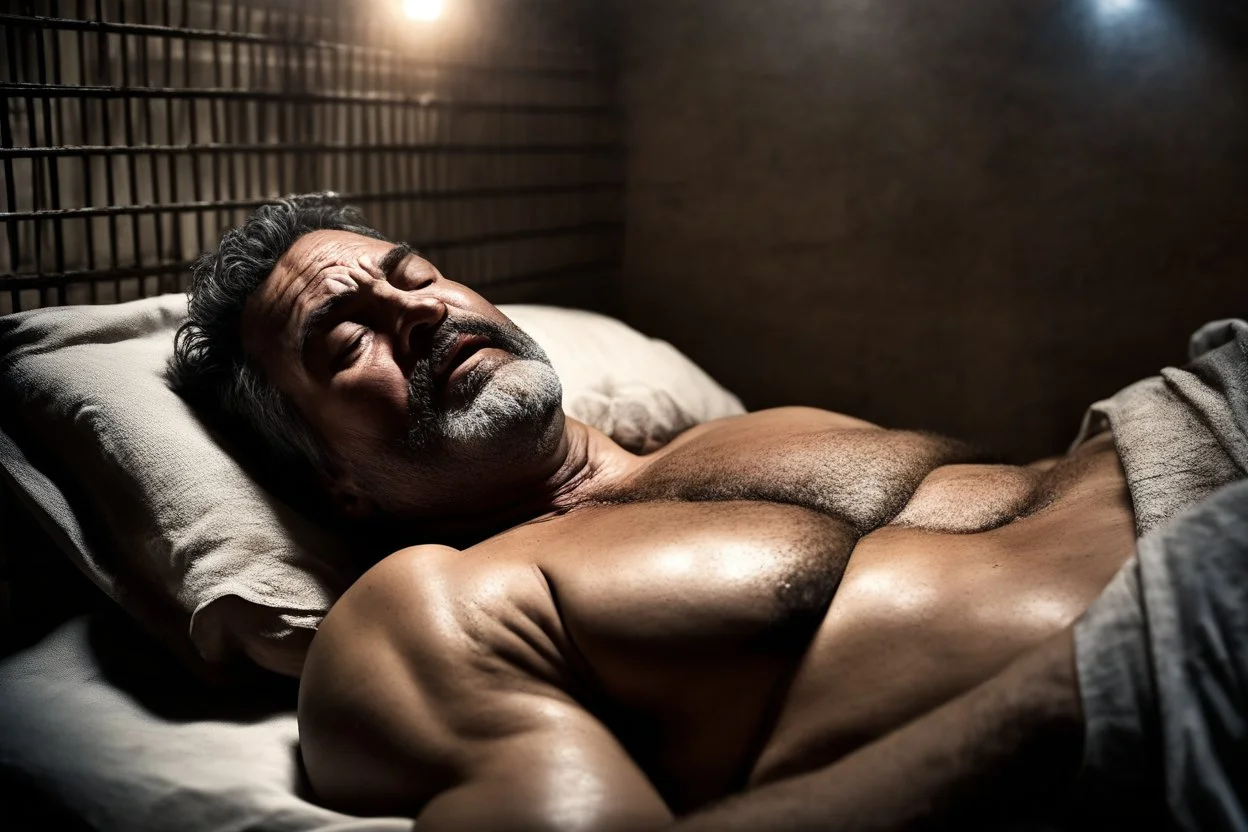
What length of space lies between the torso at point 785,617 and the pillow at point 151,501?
0.29 meters

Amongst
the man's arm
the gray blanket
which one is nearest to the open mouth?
the man's arm

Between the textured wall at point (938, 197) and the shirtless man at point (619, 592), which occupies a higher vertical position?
the textured wall at point (938, 197)

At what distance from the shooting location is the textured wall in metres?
2.00

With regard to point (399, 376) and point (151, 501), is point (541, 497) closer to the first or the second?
point (399, 376)

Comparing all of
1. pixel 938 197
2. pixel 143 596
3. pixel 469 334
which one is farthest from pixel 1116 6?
pixel 143 596

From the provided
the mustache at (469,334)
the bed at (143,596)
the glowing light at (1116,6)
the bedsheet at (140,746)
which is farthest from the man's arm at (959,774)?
the glowing light at (1116,6)

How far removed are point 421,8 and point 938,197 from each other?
3.62 feet

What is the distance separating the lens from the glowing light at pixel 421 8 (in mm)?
1941

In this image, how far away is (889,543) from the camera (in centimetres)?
115

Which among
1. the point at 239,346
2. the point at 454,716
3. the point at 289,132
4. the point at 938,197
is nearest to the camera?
the point at 454,716

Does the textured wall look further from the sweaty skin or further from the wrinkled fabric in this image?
the wrinkled fabric

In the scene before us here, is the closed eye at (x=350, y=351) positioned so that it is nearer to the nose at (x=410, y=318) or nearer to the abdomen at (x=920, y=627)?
the nose at (x=410, y=318)

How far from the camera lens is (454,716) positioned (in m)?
1.01

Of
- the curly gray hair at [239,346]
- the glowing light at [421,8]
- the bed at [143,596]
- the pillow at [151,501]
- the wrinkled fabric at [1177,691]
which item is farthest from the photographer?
the glowing light at [421,8]
